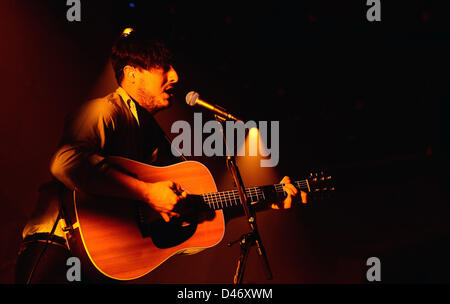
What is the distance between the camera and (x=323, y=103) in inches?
129

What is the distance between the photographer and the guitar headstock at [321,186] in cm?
233

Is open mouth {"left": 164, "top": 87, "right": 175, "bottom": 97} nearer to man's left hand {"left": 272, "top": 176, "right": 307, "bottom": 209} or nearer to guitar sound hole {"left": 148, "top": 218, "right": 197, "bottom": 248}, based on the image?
guitar sound hole {"left": 148, "top": 218, "right": 197, "bottom": 248}

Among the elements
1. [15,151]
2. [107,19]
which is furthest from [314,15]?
[15,151]

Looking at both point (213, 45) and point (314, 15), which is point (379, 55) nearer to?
point (314, 15)

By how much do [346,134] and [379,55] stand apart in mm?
938

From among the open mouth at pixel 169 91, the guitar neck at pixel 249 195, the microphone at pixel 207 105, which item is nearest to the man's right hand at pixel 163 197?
the guitar neck at pixel 249 195

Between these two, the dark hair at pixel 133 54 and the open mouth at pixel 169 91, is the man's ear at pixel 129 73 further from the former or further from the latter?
the open mouth at pixel 169 91

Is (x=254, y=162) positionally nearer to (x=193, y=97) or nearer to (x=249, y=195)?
(x=249, y=195)

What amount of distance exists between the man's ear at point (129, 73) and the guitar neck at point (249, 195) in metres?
0.95

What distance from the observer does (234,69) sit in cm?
290

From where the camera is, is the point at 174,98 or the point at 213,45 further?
the point at 213,45

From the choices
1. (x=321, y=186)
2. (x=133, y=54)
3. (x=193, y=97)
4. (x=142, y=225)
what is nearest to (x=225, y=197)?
(x=142, y=225)

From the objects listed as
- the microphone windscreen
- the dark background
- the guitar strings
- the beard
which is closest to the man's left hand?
the guitar strings

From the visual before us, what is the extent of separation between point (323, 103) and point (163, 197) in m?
2.20
